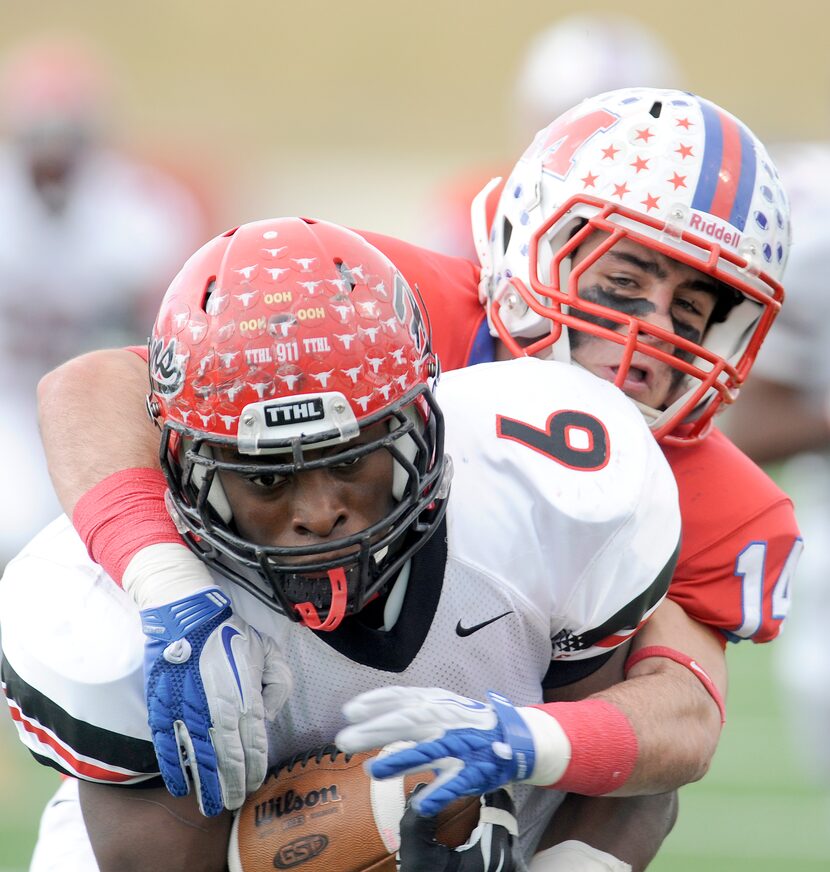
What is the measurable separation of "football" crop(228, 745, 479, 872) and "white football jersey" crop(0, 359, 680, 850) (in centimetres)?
10

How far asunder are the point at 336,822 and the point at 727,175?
4.36 ft

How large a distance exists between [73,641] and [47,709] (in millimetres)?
106

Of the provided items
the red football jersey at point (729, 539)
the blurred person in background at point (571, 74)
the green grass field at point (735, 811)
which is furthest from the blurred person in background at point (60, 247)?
the red football jersey at point (729, 539)

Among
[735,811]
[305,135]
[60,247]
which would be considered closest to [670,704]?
[735,811]

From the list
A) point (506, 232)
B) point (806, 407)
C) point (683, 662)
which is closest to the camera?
point (683, 662)

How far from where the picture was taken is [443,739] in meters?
1.88

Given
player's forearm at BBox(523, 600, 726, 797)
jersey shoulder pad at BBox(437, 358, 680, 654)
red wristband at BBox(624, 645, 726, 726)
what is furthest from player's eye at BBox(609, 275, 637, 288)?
red wristband at BBox(624, 645, 726, 726)

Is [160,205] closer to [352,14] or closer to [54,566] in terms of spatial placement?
[54,566]

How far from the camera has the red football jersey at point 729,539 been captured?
2.60 m

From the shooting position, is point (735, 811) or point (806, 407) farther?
point (735, 811)

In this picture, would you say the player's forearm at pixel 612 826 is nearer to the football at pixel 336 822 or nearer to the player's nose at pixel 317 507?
the football at pixel 336 822

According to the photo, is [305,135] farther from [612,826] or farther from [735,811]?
[612,826]

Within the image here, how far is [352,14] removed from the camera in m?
20.1

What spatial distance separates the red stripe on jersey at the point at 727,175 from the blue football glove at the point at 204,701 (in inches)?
45.9
